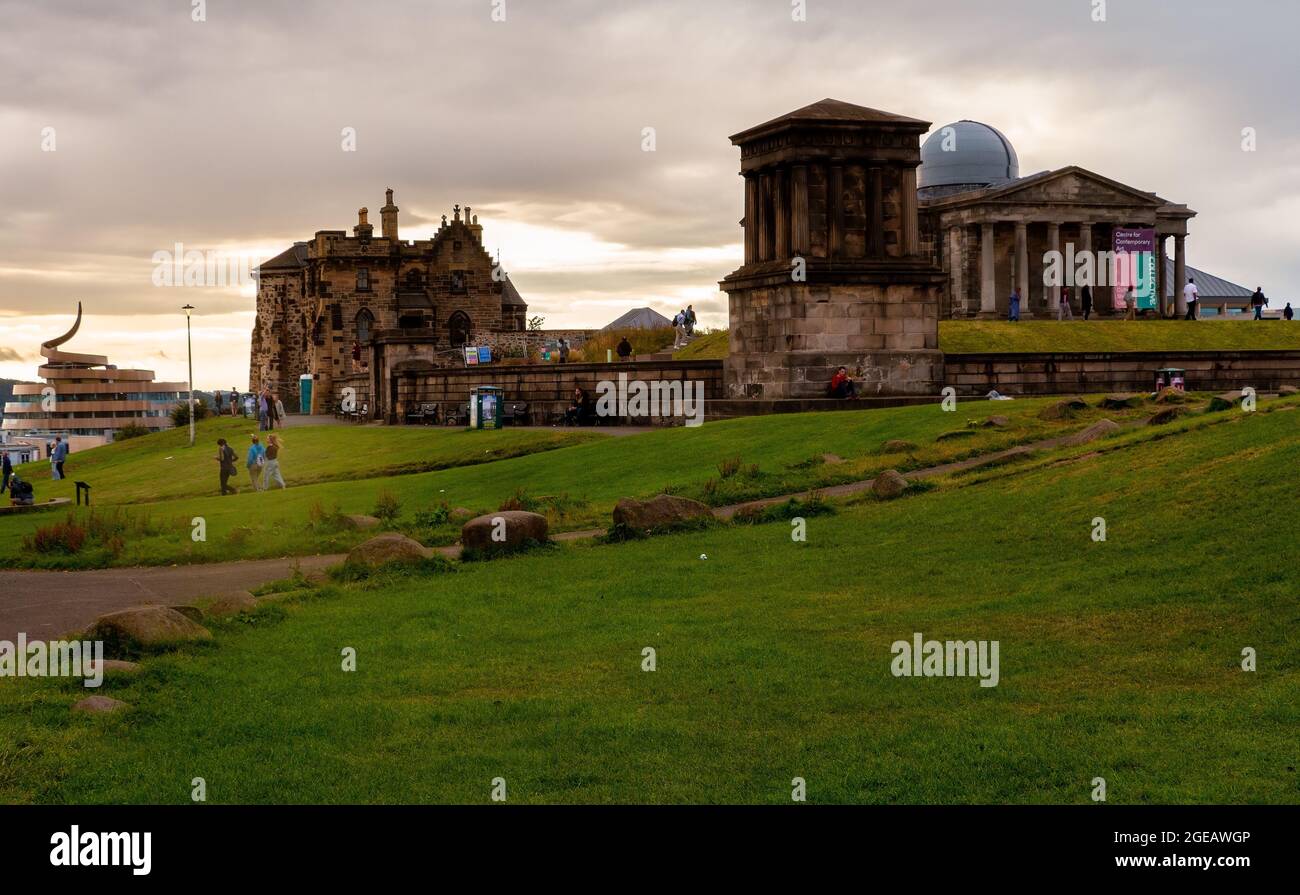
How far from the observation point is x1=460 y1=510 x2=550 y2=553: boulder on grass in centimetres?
1847

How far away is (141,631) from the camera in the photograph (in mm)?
12352

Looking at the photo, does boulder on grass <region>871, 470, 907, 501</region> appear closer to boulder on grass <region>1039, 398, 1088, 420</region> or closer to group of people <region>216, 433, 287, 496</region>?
boulder on grass <region>1039, 398, 1088, 420</region>

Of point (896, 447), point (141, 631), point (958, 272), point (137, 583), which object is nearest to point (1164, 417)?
point (896, 447)

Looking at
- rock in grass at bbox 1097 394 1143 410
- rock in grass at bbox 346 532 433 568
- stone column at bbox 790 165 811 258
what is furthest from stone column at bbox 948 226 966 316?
rock in grass at bbox 346 532 433 568

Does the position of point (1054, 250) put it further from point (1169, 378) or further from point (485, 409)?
point (485, 409)

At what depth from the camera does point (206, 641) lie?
502 inches

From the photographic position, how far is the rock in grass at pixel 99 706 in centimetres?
1022

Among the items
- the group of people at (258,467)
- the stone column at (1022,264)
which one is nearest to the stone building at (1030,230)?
the stone column at (1022,264)

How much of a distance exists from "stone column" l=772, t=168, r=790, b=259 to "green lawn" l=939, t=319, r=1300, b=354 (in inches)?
375

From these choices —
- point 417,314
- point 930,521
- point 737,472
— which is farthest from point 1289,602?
point 417,314

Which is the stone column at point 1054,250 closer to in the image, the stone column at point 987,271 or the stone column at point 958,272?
the stone column at point 987,271

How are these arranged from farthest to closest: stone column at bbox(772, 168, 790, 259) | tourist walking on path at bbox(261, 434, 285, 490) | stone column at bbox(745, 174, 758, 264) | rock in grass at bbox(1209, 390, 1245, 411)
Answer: stone column at bbox(745, 174, 758, 264) < stone column at bbox(772, 168, 790, 259) < tourist walking on path at bbox(261, 434, 285, 490) < rock in grass at bbox(1209, 390, 1245, 411)
